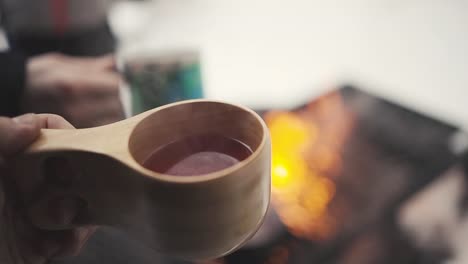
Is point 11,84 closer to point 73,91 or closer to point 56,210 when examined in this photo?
point 73,91

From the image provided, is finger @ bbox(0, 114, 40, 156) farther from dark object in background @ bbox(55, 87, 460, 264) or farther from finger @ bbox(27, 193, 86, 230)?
dark object in background @ bbox(55, 87, 460, 264)

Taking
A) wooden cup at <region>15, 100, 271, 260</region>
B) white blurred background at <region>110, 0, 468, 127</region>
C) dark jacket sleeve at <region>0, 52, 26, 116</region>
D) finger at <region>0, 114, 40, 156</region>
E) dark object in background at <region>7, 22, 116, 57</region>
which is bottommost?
white blurred background at <region>110, 0, 468, 127</region>

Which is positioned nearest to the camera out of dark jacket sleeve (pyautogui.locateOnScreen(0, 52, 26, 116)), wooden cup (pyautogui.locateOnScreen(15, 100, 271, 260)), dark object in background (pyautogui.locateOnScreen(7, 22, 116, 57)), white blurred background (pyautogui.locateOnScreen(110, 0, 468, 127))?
wooden cup (pyautogui.locateOnScreen(15, 100, 271, 260))

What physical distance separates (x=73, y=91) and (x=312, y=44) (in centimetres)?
90

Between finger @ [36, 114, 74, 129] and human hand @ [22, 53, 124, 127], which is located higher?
finger @ [36, 114, 74, 129]

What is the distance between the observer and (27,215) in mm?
404

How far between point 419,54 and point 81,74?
3.15 ft

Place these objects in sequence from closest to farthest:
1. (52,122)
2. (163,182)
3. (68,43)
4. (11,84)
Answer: (163,182), (52,122), (11,84), (68,43)

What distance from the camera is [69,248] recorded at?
0.46 metres

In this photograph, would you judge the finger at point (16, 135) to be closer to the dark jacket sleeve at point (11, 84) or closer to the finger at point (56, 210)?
the finger at point (56, 210)

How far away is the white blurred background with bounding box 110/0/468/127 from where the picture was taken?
3.84ft

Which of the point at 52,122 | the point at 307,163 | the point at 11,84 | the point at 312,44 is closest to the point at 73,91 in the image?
the point at 11,84

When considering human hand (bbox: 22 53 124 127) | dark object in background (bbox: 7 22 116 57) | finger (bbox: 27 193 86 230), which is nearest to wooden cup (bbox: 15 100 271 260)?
finger (bbox: 27 193 86 230)

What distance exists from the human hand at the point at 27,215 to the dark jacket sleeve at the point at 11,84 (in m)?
0.28
